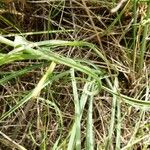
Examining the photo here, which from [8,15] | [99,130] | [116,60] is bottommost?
[99,130]

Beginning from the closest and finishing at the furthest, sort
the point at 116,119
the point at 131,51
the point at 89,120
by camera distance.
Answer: the point at 89,120, the point at 116,119, the point at 131,51

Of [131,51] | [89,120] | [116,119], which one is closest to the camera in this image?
[89,120]

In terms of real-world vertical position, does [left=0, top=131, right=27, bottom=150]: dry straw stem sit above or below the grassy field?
below

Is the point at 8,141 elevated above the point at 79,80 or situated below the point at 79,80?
below

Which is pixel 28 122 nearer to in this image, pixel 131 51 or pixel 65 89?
pixel 65 89

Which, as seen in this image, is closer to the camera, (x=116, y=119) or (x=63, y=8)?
(x=116, y=119)

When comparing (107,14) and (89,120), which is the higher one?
(107,14)

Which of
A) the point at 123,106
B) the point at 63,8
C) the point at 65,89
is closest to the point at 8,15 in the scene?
the point at 63,8

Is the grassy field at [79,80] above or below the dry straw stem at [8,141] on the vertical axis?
above
